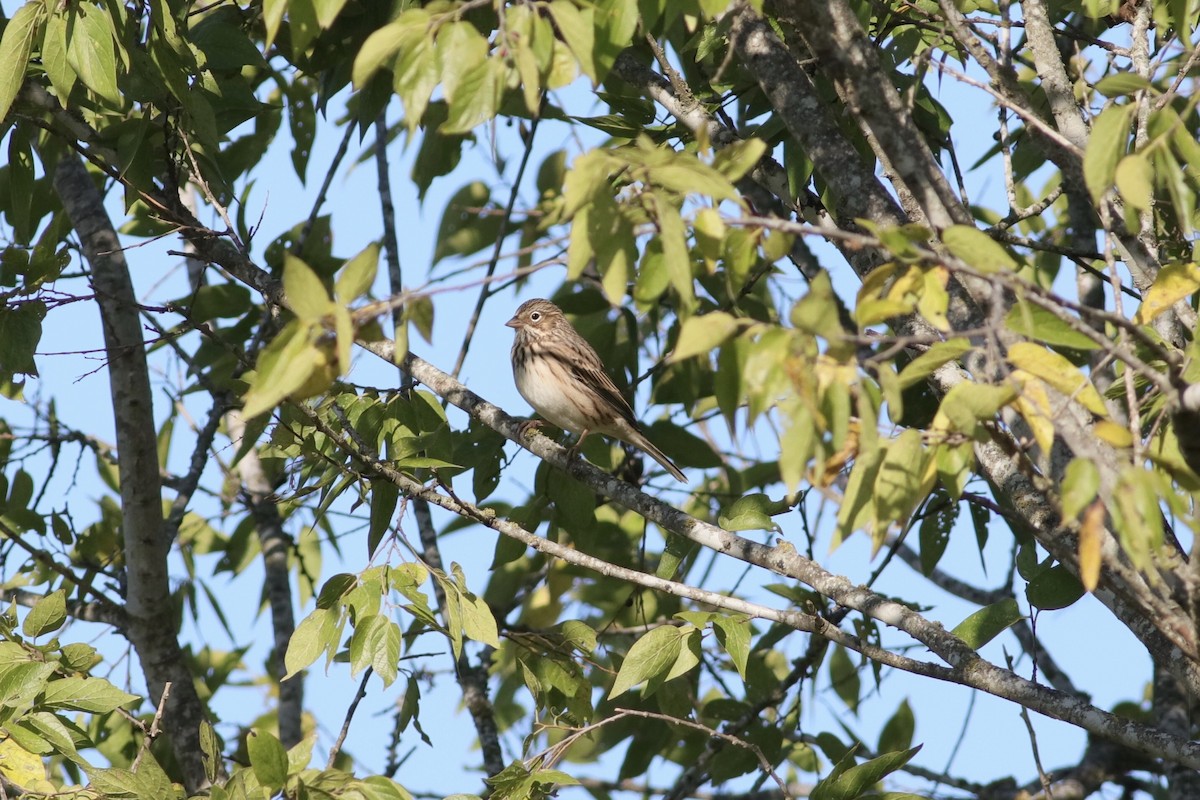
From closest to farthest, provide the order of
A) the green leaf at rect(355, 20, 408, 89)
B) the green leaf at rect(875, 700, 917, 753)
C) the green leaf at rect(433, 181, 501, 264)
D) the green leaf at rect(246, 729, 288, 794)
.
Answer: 1. the green leaf at rect(355, 20, 408, 89)
2. the green leaf at rect(246, 729, 288, 794)
3. the green leaf at rect(875, 700, 917, 753)
4. the green leaf at rect(433, 181, 501, 264)

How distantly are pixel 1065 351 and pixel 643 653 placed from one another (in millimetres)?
2293

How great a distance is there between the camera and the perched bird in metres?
7.09

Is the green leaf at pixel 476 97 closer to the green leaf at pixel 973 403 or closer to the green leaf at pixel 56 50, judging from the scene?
the green leaf at pixel 973 403

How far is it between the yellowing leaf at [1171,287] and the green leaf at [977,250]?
83 centimetres

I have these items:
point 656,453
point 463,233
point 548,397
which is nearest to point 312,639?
point 656,453

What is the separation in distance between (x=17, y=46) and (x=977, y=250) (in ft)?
9.93

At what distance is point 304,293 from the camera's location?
2.46 m

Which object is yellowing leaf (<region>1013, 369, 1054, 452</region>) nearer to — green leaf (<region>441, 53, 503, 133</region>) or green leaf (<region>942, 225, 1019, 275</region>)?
green leaf (<region>942, 225, 1019, 275</region>)

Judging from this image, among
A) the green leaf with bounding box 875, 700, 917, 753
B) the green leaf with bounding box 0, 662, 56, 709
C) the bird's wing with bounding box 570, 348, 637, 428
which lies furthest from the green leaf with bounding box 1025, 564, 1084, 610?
the bird's wing with bounding box 570, 348, 637, 428

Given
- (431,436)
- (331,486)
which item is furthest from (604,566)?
(331,486)

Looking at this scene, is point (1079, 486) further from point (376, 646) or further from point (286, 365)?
point (376, 646)

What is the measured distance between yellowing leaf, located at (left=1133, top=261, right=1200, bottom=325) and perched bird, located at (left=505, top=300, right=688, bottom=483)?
12.0 feet

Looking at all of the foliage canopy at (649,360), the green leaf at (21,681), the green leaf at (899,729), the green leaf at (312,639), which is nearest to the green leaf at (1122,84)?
the foliage canopy at (649,360)

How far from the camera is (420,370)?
5.23m
